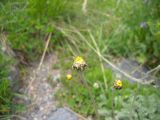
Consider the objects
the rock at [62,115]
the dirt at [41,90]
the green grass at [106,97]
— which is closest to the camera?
the green grass at [106,97]

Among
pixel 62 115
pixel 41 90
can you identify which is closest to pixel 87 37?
pixel 41 90

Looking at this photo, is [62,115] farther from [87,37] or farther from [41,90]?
[87,37]

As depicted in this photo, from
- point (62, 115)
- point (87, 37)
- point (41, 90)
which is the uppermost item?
point (87, 37)

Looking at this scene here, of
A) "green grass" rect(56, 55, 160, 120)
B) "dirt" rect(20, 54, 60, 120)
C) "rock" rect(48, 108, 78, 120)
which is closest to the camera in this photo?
"green grass" rect(56, 55, 160, 120)

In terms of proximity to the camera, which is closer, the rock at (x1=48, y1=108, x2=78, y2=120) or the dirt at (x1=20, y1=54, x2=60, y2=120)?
the rock at (x1=48, y1=108, x2=78, y2=120)

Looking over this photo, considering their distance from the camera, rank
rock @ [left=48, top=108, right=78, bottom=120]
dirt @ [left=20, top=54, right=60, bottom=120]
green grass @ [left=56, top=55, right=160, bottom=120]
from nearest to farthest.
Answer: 1. green grass @ [left=56, top=55, right=160, bottom=120]
2. rock @ [left=48, top=108, right=78, bottom=120]
3. dirt @ [left=20, top=54, right=60, bottom=120]

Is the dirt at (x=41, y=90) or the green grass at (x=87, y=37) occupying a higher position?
the green grass at (x=87, y=37)

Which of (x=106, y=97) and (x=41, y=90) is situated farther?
(x=41, y=90)

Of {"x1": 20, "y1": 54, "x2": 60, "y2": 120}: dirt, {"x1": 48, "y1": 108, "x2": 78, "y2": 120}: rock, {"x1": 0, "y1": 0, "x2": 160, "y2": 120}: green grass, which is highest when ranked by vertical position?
{"x1": 0, "y1": 0, "x2": 160, "y2": 120}: green grass

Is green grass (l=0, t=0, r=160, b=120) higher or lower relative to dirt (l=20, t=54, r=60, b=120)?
higher
